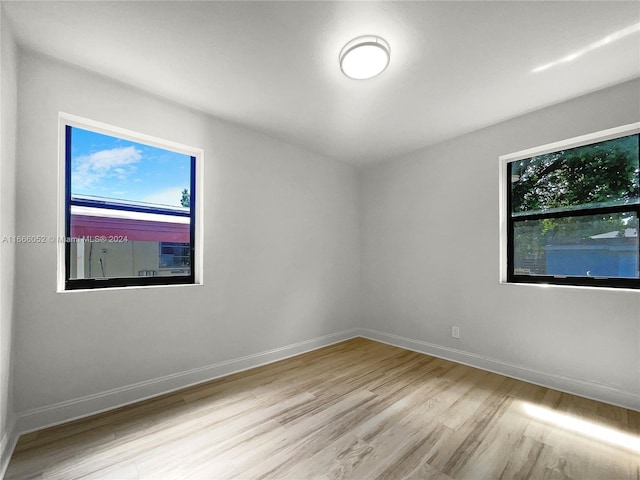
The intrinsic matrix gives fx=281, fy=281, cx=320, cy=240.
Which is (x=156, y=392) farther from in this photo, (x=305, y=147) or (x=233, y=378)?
(x=305, y=147)

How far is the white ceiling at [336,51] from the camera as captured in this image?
163cm

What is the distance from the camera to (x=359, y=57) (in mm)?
1920

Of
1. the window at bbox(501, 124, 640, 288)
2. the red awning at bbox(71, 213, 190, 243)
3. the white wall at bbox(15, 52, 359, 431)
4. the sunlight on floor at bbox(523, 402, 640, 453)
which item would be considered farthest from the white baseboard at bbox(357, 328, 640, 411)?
the red awning at bbox(71, 213, 190, 243)

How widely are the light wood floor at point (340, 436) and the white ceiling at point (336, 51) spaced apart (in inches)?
103

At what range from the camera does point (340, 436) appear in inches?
74.2

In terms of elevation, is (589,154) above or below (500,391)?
above

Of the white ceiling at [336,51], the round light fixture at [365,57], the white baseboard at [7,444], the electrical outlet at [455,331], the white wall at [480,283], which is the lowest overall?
the white baseboard at [7,444]

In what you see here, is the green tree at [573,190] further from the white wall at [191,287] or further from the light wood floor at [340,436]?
the white wall at [191,287]

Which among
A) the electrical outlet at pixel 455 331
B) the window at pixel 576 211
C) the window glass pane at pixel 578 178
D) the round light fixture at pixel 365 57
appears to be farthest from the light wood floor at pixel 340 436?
the round light fixture at pixel 365 57

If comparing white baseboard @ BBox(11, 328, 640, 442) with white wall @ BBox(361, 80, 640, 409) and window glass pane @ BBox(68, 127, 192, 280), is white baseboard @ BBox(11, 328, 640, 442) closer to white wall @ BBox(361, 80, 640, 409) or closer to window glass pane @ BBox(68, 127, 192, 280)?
white wall @ BBox(361, 80, 640, 409)

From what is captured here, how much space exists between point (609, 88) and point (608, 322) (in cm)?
196

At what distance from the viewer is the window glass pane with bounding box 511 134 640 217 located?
2.38 metres

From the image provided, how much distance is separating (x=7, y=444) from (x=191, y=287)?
1.41 m

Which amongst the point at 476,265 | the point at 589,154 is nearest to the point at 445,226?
Result: the point at 476,265
